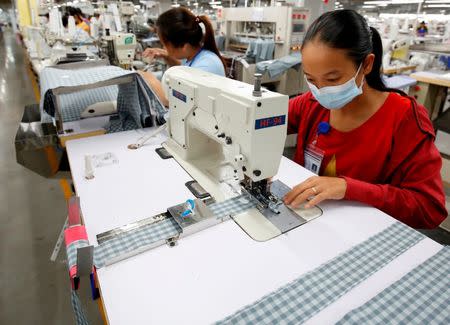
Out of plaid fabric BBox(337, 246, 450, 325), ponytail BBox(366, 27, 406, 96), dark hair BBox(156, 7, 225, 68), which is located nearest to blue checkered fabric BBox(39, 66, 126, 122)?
dark hair BBox(156, 7, 225, 68)

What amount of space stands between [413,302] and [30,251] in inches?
89.8

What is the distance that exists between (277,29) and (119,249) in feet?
13.4

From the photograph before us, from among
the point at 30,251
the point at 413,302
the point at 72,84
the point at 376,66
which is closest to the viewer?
the point at 413,302

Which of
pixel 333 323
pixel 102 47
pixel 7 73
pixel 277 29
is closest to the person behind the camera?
pixel 333 323

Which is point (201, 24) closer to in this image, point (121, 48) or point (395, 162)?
point (121, 48)

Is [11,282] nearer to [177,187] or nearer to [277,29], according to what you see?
[177,187]

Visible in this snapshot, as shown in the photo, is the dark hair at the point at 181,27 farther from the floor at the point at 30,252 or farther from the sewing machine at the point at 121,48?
the floor at the point at 30,252

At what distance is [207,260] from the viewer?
833 mm

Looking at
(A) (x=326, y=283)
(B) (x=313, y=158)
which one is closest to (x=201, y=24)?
(B) (x=313, y=158)

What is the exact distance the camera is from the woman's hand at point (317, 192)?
102 cm

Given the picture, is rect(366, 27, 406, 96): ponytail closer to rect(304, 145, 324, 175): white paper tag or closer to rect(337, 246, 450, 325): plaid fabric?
rect(304, 145, 324, 175): white paper tag

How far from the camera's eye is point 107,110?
1893 mm

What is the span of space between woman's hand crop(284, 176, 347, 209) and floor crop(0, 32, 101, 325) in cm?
128

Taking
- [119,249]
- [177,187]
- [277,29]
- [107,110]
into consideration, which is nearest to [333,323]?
[119,249]
